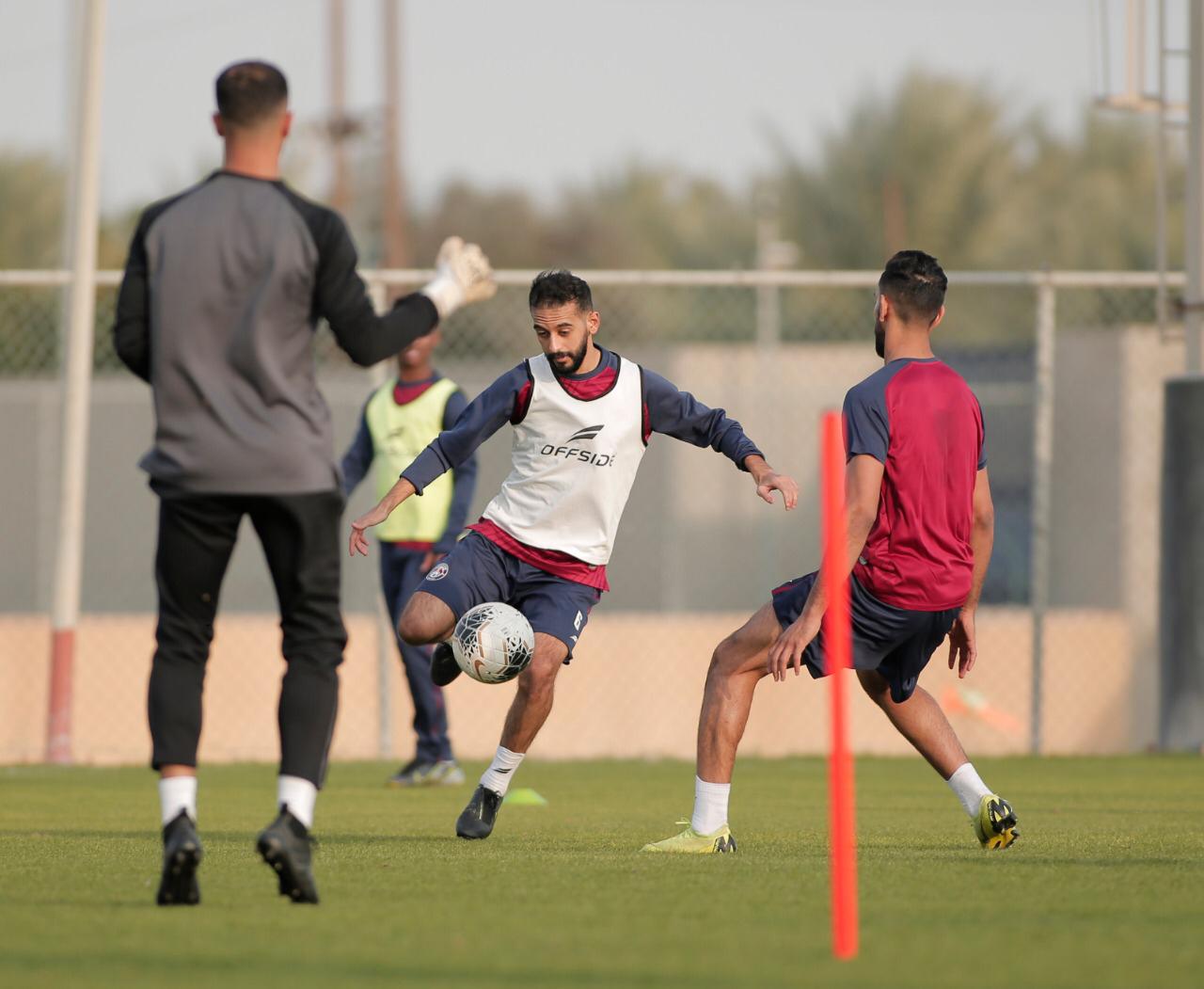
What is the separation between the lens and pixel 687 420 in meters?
7.59

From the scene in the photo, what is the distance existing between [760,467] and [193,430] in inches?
97.1

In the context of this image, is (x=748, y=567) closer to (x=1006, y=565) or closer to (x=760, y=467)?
(x=1006, y=565)

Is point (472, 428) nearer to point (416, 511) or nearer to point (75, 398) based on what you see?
point (416, 511)

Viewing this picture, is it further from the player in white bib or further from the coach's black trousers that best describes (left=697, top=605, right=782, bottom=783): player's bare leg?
the coach's black trousers

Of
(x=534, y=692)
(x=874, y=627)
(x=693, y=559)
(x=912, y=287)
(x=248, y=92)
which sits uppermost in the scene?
(x=248, y=92)

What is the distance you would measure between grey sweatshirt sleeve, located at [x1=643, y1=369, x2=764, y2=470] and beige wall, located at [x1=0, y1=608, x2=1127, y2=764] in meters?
5.23

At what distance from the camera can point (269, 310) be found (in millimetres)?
5207

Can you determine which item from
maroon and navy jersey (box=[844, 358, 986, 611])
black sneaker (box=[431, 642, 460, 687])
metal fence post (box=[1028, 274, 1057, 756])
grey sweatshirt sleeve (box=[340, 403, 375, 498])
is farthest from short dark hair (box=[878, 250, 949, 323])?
metal fence post (box=[1028, 274, 1057, 756])

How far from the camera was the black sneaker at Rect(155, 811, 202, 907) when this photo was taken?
16.5ft

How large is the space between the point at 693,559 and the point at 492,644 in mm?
14519

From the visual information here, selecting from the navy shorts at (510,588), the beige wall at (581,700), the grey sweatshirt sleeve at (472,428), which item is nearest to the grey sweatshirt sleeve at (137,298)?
the grey sweatshirt sleeve at (472,428)

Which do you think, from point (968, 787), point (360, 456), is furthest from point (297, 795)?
point (360, 456)

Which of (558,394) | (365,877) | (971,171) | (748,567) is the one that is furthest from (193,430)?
(971,171)

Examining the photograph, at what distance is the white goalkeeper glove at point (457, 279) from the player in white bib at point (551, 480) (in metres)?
1.86
